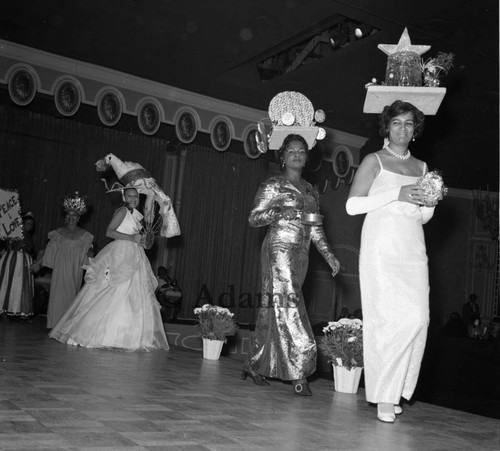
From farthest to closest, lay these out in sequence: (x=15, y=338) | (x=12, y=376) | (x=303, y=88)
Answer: (x=303, y=88), (x=15, y=338), (x=12, y=376)

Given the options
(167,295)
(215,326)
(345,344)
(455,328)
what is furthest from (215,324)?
(455,328)

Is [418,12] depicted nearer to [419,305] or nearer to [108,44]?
[108,44]

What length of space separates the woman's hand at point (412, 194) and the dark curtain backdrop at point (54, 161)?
7785 millimetres

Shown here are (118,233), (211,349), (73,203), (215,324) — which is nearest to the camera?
(211,349)

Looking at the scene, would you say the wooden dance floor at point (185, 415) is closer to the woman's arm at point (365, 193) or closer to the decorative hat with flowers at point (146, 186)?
the woman's arm at point (365, 193)

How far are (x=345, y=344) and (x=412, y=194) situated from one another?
5.17 feet

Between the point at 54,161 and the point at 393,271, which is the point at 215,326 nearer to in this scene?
the point at 393,271

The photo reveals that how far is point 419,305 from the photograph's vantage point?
11.6 feet

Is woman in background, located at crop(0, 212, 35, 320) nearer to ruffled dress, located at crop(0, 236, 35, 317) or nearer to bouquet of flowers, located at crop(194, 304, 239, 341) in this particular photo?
ruffled dress, located at crop(0, 236, 35, 317)

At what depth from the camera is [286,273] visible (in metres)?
4.48

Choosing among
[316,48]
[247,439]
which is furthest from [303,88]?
[247,439]

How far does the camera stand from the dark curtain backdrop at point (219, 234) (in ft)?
40.6

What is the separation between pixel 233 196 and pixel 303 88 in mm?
2507

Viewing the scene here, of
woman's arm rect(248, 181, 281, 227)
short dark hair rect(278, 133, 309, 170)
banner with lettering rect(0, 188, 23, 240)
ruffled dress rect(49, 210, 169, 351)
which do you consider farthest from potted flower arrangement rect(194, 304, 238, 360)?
banner with lettering rect(0, 188, 23, 240)
